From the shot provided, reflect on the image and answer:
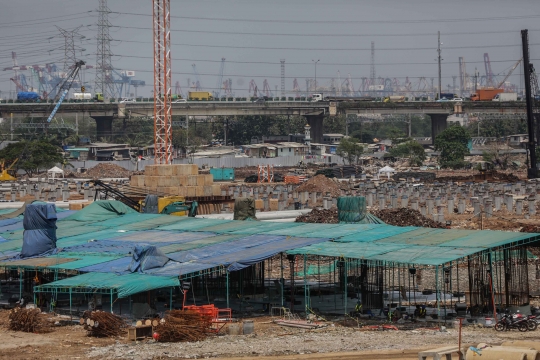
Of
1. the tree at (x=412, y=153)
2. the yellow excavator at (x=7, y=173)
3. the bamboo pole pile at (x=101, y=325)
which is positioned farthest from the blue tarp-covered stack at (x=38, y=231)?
the tree at (x=412, y=153)

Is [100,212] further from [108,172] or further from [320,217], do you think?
[108,172]

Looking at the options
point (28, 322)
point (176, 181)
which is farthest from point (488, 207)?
point (28, 322)

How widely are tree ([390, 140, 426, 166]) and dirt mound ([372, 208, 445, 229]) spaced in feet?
232

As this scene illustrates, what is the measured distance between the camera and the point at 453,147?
11675 centimetres

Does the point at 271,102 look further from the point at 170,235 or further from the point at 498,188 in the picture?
the point at 170,235

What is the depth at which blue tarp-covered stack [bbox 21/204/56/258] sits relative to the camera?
31.2 metres

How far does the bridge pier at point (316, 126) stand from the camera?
157 meters

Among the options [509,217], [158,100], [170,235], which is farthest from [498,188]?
[170,235]

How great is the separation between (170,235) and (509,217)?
25022 mm

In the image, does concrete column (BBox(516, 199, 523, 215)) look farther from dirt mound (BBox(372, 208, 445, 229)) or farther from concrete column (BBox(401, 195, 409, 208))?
dirt mound (BBox(372, 208, 445, 229))

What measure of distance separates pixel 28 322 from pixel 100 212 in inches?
525

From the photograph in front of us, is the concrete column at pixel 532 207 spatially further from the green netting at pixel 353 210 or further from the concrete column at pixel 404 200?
the green netting at pixel 353 210

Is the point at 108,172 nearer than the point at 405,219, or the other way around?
the point at 405,219

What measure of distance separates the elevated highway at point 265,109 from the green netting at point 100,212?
335ft
